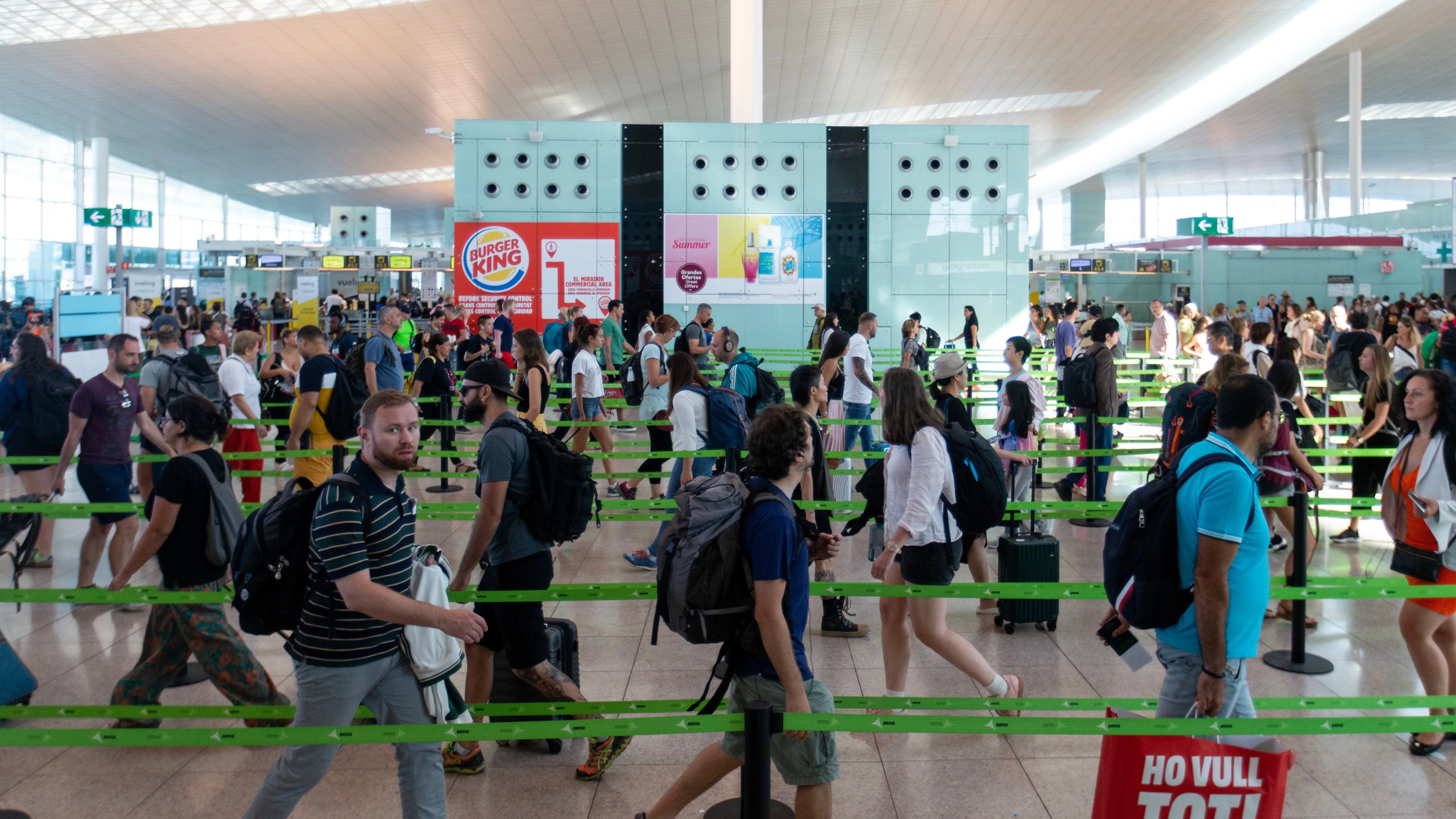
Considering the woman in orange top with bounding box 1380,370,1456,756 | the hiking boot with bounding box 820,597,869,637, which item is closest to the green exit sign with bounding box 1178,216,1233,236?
→ the hiking boot with bounding box 820,597,869,637

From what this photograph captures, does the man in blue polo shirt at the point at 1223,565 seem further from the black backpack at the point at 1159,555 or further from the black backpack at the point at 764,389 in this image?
the black backpack at the point at 764,389

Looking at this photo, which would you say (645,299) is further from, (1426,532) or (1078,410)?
(1426,532)

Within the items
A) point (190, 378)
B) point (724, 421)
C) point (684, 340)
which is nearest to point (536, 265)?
point (684, 340)

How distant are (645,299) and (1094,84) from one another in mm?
31113

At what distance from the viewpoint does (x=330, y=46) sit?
1321 inches

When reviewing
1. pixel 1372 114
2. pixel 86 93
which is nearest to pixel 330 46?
pixel 86 93

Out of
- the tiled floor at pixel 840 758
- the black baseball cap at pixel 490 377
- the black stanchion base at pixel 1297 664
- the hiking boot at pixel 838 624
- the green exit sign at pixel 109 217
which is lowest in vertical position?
the tiled floor at pixel 840 758

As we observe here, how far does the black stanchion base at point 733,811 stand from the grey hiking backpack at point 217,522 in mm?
2339

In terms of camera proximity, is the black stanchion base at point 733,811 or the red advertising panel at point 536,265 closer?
the black stanchion base at point 733,811

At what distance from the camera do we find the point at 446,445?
38.9 feet

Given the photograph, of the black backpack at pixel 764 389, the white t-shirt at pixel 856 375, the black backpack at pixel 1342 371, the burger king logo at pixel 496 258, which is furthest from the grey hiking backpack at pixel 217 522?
the burger king logo at pixel 496 258

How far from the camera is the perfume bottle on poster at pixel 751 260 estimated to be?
19.7 m

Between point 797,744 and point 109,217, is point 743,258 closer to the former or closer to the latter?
→ point 797,744

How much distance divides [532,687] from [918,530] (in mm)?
1772
